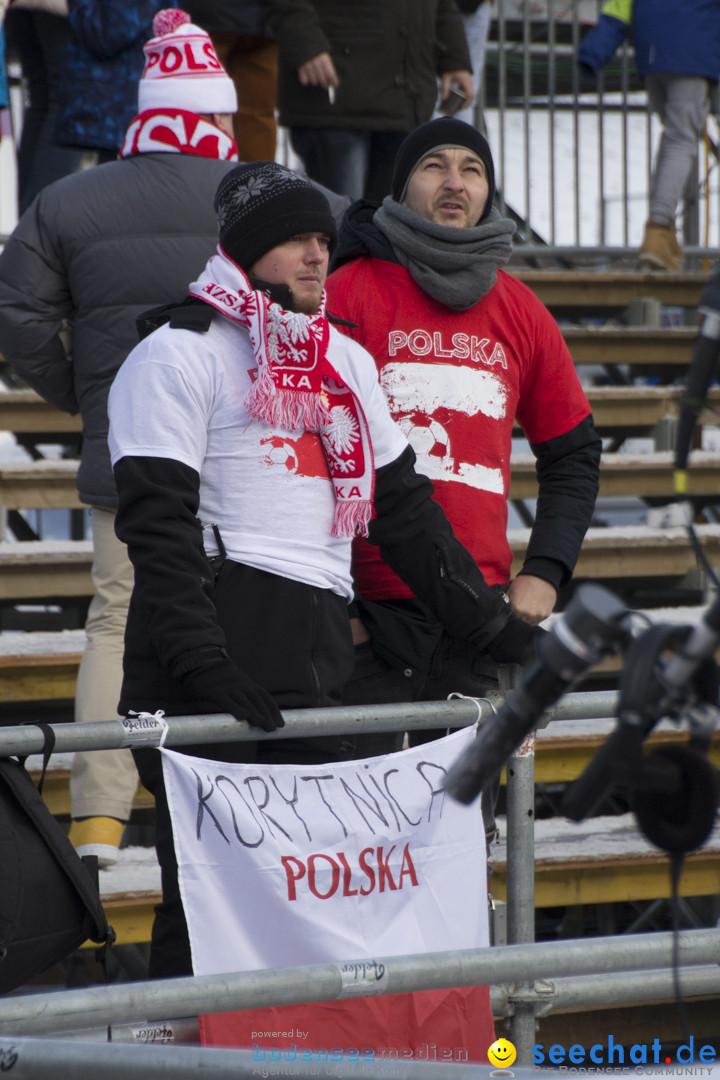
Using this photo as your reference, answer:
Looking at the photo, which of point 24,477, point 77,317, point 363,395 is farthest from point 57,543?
point 363,395

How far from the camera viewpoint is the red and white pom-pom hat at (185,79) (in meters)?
3.49

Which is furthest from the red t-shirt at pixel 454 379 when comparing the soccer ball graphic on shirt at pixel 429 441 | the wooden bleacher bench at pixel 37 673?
the wooden bleacher bench at pixel 37 673

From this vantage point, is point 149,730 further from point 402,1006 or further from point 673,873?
point 673,873

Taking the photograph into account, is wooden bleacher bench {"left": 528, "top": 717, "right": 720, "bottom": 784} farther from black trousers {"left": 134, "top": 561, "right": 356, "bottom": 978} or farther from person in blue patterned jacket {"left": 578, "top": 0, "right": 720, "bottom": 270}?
person in blue patterned jacket {"left": 578, "top": 0, "right": 720, "bottom": 270}

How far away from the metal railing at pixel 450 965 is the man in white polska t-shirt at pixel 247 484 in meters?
0.16

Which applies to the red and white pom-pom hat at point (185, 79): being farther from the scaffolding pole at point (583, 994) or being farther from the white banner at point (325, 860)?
the scaffolding pole at point (583, 994)

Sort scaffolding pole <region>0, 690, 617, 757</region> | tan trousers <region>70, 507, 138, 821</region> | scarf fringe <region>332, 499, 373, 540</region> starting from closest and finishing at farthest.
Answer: scaffolding pole <region>0, 690, 617, 757</region>, scarf fringe <region>332, 499, 373, 540</region>, tan trousers <region>70, 507, 138, 821</region>

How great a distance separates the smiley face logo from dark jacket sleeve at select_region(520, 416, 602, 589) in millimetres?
963

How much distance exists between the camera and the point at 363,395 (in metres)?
2.72

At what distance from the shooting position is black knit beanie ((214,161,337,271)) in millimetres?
2650

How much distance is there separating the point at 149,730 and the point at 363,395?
802 millimetres

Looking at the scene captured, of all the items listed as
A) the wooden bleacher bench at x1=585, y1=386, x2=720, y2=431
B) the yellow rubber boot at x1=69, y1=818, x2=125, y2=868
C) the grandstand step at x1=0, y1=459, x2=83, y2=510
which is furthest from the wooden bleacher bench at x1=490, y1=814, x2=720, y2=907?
the wooden bleacher bench at x1=585, y1=386, x2=720, y2=431

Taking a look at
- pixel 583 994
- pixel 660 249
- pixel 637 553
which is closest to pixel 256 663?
pixel 583 994

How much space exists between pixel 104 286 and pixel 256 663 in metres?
1.27
